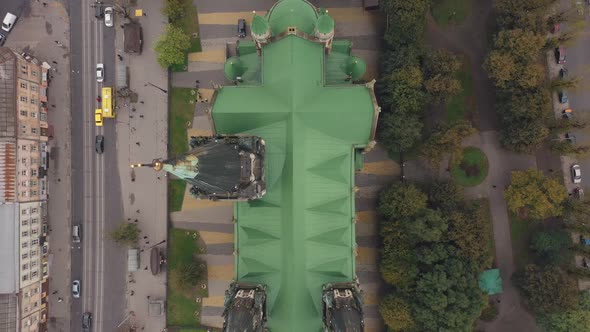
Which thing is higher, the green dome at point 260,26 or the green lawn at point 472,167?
the green dome at point 260,26

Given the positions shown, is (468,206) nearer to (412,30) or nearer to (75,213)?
(412,30)

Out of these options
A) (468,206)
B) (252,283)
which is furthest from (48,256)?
(468,206)

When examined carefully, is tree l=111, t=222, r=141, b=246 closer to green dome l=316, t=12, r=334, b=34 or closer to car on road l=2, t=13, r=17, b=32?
car on road l=2, t=13, r=17, b=32

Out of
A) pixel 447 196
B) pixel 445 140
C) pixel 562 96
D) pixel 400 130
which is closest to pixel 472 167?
pixel 447 196

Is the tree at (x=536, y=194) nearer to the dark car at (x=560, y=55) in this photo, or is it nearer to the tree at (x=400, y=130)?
the tree at (x=400, y=130)

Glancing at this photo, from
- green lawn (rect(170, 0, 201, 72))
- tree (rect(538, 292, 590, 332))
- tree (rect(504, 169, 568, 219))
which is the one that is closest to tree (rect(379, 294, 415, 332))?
tree (rect(538, 292, 590, 332))

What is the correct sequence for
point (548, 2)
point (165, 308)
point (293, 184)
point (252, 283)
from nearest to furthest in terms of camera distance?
point (293, 184) → point (252, 283) → point (548, 2) → point (165, 308)

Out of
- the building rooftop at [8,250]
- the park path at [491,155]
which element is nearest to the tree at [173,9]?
the building rooftop at [8,250]
